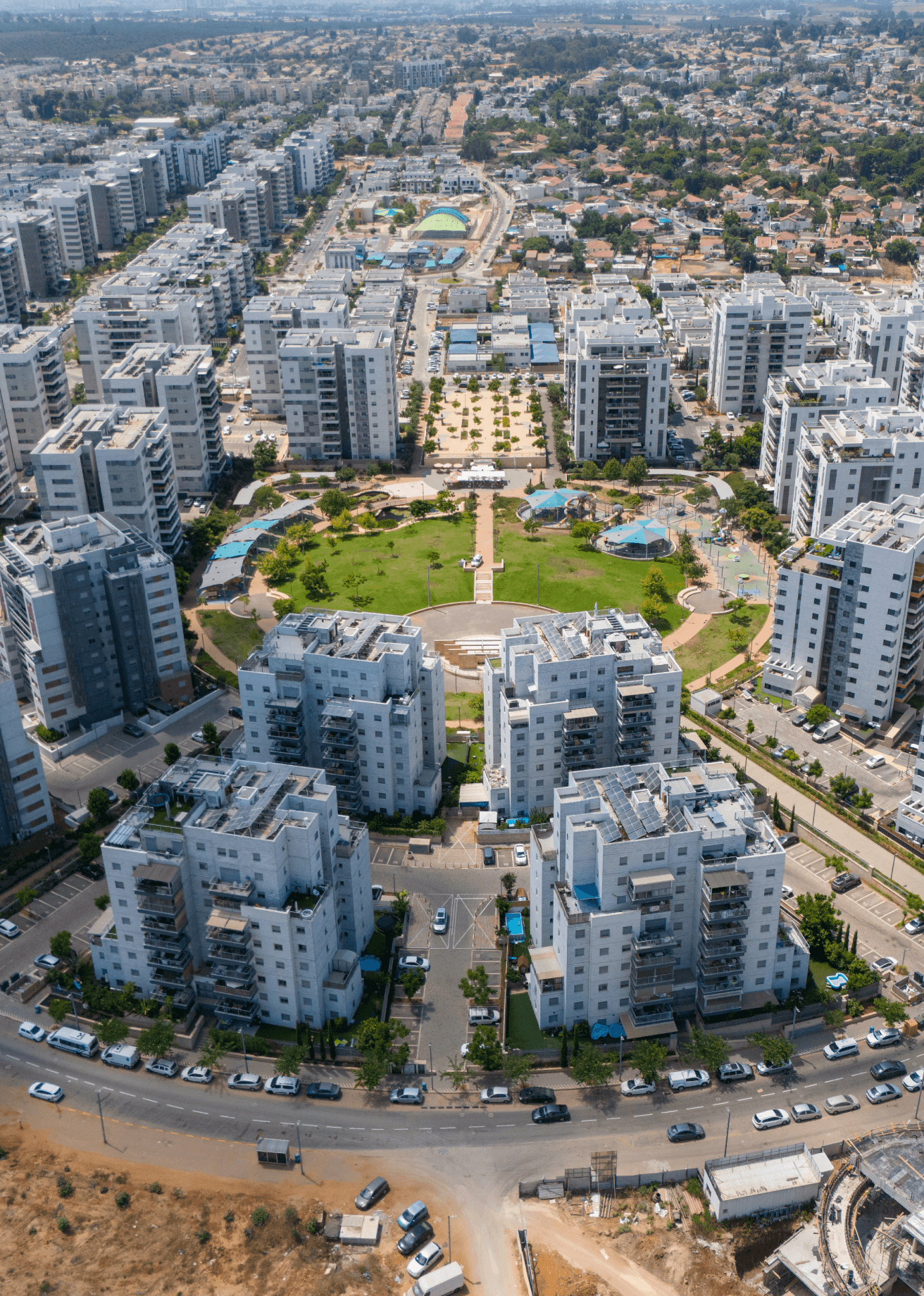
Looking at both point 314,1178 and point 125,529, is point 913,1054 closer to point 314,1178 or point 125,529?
point 314,1178

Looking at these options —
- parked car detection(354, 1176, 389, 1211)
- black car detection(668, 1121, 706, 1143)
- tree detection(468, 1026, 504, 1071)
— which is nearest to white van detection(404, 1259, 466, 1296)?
parked car detection(354, 1176, 389, 1211)

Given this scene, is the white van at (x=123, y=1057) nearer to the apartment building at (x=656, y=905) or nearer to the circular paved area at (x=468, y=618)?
the apartment building at (x=656, y=905)

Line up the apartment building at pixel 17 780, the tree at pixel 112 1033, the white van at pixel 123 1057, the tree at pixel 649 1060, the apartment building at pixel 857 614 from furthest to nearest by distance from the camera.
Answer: the apartment building at pixel 857 614 < the apartment building at pixel 17 780 < the tree at pixel 112 1033 < the white van at pixel 123 1057 < the tree at pixel 649 1060

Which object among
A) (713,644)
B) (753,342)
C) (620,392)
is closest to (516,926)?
(713,644)

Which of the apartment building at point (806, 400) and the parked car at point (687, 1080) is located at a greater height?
the apartment building at point (806, 400)

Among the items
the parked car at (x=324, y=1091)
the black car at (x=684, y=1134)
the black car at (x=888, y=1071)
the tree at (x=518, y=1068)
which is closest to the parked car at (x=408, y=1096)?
the parked car at (x=324, y=1091)

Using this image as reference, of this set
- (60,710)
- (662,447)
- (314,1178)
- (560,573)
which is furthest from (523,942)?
(662,447)
